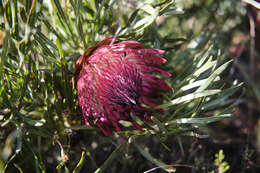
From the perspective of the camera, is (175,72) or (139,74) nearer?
(139,74)

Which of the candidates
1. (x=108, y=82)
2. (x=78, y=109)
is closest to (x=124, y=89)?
(x=108, y=82)

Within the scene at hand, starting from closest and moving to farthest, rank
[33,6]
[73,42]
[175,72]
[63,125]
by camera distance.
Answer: [33,6] < [63,125] < [73,42] < [175,72]

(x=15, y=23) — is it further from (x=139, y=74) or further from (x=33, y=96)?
(x=139, y=74)

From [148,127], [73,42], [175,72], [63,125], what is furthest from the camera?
[175,72]

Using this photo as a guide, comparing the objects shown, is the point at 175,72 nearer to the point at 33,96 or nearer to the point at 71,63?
the point at 71,63

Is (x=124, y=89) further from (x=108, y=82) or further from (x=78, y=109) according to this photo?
(x=78, y=109)

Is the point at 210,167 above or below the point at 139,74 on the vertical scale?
below

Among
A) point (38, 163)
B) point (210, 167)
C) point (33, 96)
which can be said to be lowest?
point (210, 167)

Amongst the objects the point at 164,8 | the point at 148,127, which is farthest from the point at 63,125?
the point at 164,8
